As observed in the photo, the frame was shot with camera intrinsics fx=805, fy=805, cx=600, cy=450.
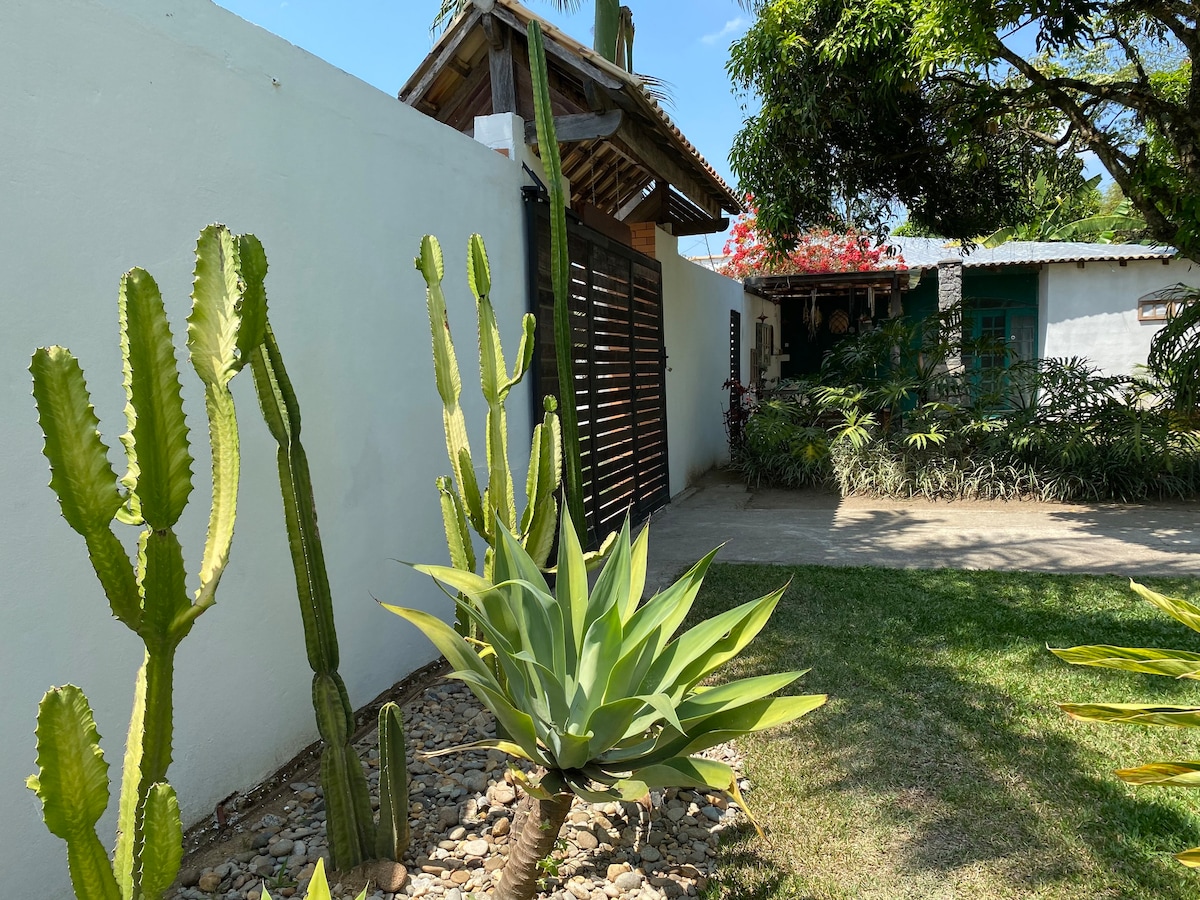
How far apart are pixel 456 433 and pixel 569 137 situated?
2.99m

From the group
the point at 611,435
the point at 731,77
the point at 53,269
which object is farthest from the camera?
the point at 731,77

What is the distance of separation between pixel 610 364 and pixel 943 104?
186 inches

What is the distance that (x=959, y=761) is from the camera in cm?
308

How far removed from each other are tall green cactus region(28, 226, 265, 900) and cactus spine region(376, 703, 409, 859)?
0.70m

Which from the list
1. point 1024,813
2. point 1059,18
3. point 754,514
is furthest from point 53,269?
point 1059,18

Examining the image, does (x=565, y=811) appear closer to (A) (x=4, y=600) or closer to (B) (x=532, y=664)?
(B) (x=532, y=664)

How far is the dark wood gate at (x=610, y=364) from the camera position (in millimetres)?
5254

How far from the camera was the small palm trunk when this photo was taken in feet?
6.59

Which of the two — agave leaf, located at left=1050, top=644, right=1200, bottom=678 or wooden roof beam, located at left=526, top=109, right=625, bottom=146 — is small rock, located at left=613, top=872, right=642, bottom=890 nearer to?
agave leaf, located at left=1050, top=644, right=1200, bottom=678

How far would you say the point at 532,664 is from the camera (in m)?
2.08

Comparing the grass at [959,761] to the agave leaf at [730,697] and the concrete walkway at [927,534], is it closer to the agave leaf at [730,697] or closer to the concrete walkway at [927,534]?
the agave leaf at [730,697]

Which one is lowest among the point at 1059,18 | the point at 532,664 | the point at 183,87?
the point at 532,664

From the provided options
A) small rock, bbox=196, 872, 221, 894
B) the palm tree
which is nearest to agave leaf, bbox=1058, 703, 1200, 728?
small rock, bbox=196, 872, 221, 894

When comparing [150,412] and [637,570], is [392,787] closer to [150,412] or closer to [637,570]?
[637,570]
